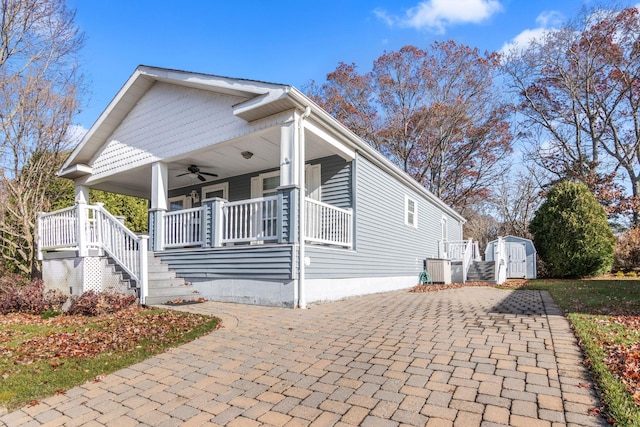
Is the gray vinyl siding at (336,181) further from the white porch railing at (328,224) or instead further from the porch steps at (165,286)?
the porch steps at (165,286)

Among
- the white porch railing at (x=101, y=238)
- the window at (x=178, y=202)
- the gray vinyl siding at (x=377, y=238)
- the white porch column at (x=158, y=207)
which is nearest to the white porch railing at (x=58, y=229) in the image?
the white porch railing at (x=101, y=238)

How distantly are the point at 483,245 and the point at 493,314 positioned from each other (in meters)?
26.1

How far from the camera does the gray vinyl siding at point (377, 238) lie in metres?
8.24

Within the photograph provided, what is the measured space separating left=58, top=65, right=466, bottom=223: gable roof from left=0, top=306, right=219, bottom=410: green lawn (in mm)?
4227

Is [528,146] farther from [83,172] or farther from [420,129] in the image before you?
[83,172]

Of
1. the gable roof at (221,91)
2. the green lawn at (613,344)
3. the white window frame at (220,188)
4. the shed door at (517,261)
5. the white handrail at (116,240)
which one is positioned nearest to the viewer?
the green lawn at (613,344)

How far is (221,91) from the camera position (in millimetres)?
8422

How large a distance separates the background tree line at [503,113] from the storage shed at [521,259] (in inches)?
154

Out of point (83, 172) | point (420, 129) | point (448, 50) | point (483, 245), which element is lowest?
point (483, 245)

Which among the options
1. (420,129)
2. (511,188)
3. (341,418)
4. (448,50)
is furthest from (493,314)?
(511,188)

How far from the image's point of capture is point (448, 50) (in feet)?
70.9

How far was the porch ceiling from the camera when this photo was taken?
28.4 ft

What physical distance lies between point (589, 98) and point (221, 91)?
70.2ft

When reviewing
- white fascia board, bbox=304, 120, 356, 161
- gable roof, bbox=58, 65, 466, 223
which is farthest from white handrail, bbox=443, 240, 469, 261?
white fascia board, bbox=304, 120, 356, 161
